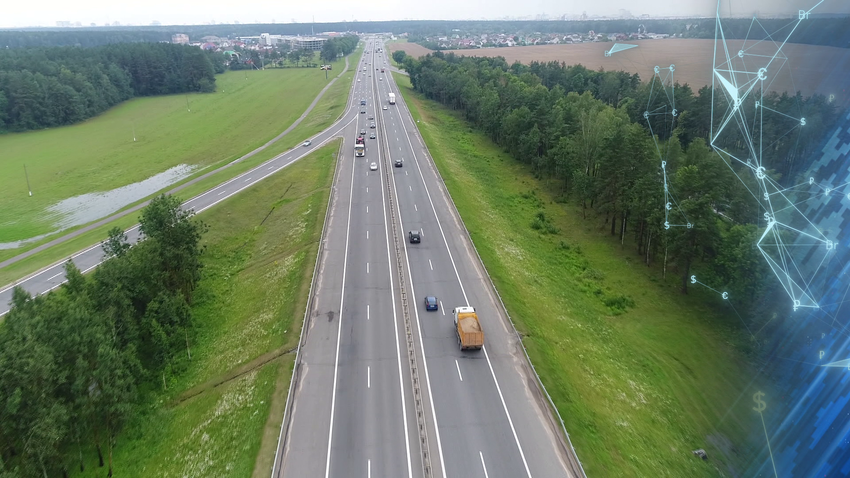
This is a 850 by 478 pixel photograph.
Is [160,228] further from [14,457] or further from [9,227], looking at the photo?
[9,227]

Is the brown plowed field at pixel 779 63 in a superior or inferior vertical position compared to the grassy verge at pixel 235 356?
superior

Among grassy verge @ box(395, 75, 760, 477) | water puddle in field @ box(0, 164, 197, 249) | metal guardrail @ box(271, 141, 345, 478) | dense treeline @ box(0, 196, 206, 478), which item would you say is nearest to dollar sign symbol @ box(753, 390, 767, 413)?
grassy verge @ box(395, 75, 760, 477)

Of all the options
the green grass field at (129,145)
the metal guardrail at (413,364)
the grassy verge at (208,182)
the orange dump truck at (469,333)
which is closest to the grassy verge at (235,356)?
the metal guardrail at (413,364)

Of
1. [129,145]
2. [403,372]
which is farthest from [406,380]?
[129,145]

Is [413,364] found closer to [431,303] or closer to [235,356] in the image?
[431,303]

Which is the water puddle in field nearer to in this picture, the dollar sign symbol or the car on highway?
the car on highway

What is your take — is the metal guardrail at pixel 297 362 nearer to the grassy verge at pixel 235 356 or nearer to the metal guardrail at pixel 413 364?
the grassy verge at pixel 235 356

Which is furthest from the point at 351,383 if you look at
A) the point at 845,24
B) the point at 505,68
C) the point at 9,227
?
the point at 505,68
